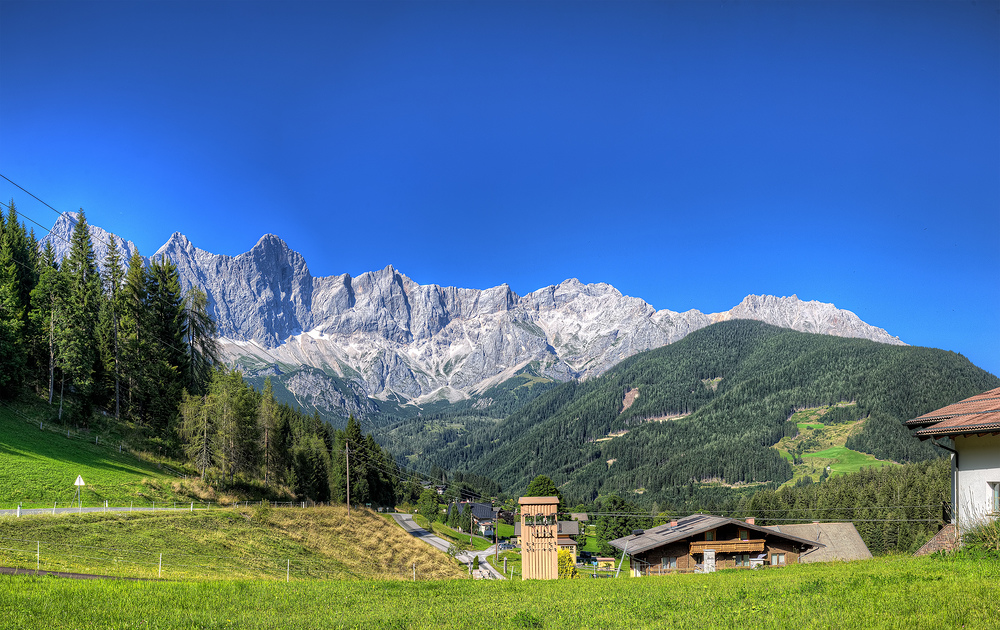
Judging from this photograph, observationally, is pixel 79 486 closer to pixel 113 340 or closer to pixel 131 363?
pixel 131 363

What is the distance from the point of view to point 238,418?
179ft

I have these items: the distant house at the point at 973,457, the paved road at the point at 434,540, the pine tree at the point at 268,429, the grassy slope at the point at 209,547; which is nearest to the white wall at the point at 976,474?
the distant house at the point at 973,457

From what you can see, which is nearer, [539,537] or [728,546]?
[539,537]

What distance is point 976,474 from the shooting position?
20.2 meters

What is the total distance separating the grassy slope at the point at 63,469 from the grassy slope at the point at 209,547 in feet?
19.5

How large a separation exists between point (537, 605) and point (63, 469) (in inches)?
1678

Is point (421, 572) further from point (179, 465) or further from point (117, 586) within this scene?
point (117, 586)

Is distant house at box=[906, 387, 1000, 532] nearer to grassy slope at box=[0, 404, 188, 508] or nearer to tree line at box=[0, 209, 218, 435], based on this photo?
grassy slope at box=[0, 404, 188, 508]

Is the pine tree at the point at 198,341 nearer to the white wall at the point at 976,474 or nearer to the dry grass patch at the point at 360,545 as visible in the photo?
the dry grass patch at the point at 360,545

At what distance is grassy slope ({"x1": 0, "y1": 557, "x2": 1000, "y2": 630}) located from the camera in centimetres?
925

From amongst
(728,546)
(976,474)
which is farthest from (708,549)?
(976,474)

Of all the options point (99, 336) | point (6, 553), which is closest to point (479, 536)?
point (99, 336)

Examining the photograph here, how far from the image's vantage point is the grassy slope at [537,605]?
9.25 metres

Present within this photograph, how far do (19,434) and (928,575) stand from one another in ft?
186
